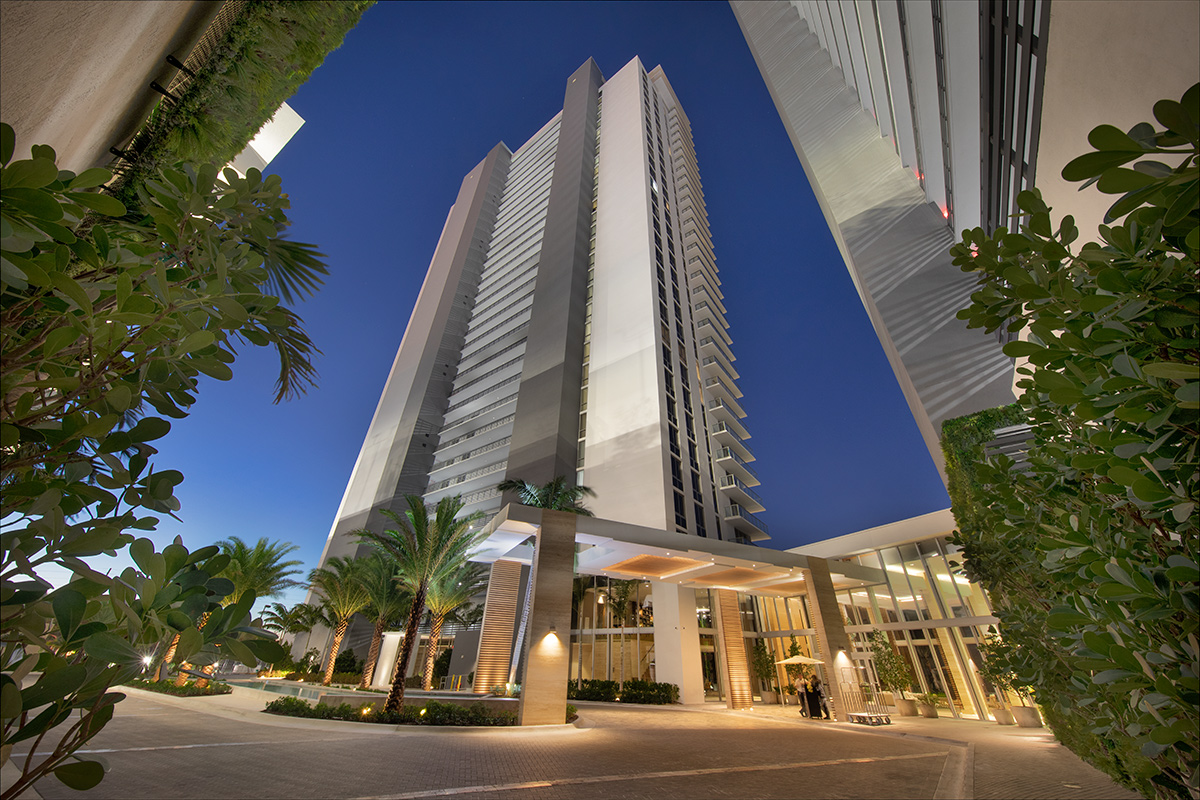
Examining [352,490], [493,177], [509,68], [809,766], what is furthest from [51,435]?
[509,68]

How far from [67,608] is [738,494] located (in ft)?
118

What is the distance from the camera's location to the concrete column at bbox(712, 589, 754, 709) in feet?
67.7

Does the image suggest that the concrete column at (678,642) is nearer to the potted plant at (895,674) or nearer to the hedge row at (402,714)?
the potted plant at (895,674)

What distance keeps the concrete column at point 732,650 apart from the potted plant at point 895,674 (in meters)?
5.20

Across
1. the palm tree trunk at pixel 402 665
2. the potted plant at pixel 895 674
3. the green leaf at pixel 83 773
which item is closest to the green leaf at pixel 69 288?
the green leaf at pixel 83 773

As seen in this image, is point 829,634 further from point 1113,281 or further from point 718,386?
point 718,386

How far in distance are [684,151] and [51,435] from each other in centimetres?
6410

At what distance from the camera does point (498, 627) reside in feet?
59.4

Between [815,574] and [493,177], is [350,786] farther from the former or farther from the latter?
[493,177]

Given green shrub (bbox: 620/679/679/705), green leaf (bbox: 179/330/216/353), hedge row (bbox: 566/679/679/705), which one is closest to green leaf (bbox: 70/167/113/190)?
green leaf (bbox: 179/330/216/353)

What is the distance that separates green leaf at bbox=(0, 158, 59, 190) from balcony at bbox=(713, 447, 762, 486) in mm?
35108

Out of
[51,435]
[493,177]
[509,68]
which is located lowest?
[51,435]

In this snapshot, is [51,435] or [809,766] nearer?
[51,435]

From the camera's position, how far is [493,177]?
66688 mm
